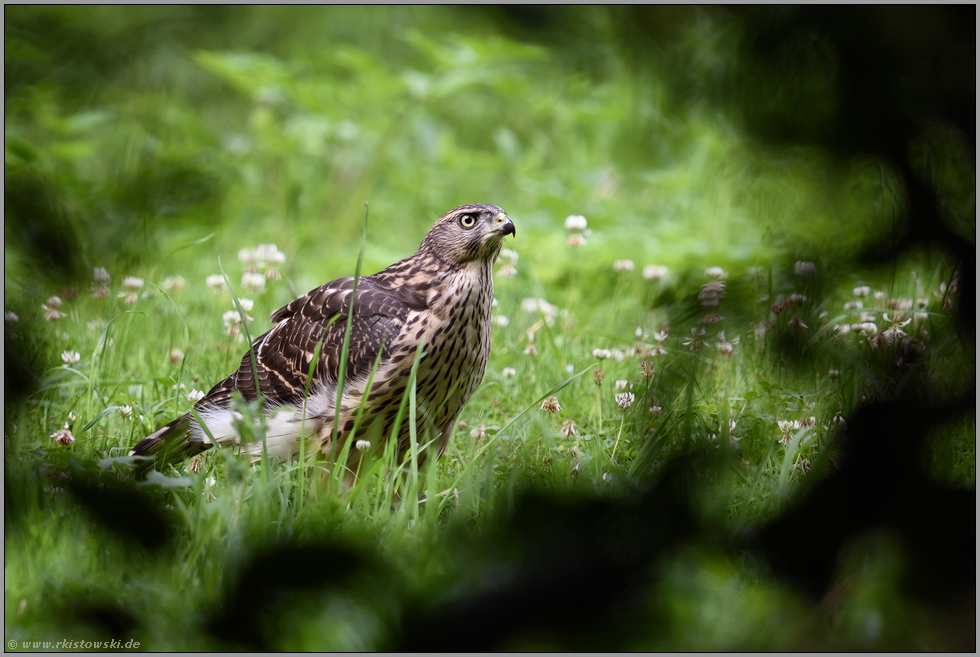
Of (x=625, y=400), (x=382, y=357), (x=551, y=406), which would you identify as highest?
(x=382, y=357)

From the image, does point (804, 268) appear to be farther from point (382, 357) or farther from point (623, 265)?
point (623, 265)

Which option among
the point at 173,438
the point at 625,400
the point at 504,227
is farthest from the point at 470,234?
the point at 173,438

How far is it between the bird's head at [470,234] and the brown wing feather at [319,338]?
0.28 m

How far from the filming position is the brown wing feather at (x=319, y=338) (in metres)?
3.17

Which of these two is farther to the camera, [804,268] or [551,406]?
[551,406]

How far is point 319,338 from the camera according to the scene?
3.30 metres

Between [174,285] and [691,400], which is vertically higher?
[691,400]

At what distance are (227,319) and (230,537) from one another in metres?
2.37

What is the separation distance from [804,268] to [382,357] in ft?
7.29

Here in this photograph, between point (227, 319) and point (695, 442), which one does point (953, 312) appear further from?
point (227, 319)

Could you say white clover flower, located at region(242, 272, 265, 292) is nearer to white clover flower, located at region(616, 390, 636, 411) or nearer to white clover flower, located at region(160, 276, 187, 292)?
white clover flower, located at region(160, 276, 187, 292)

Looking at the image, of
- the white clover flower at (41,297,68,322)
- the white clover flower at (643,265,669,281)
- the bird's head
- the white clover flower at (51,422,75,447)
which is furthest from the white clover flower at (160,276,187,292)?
the white clover flower at (643,265,669,281)

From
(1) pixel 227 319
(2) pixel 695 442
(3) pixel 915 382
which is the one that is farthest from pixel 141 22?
(1) pixel 227 319

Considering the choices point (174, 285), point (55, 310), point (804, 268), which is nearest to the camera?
point (804, 268)
